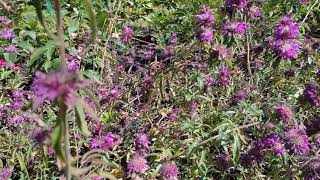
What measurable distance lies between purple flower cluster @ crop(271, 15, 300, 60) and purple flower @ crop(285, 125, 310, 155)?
0.43 metres

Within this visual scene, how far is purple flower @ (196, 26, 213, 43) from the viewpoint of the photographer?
2.31 meters

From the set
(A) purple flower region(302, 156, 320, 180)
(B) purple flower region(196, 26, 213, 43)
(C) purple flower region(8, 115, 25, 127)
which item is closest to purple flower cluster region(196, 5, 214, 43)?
(B) purple flower region(196, 26, 213, 43)

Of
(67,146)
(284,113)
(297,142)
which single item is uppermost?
(67,146)

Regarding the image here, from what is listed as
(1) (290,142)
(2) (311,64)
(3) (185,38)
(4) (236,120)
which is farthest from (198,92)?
(3) (185,38)

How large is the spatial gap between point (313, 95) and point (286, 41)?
38cm

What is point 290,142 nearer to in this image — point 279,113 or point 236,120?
point 279,113

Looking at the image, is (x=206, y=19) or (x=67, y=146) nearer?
(x=67, y=146)

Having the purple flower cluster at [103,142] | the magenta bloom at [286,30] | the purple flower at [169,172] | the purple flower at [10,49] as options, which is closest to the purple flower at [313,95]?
the magenta bloom at [286,30]

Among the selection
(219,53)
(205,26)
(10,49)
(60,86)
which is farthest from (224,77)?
(60,86)

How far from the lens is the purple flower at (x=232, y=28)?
2.37 meters

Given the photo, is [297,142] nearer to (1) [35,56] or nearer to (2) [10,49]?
(1) [35,56]

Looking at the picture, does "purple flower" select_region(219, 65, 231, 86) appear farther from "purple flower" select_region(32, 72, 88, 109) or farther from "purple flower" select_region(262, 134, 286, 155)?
"purple flower" select_region(32, 72, 88, 109)

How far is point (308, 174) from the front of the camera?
1920 mm

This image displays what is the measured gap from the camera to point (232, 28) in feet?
7.75
